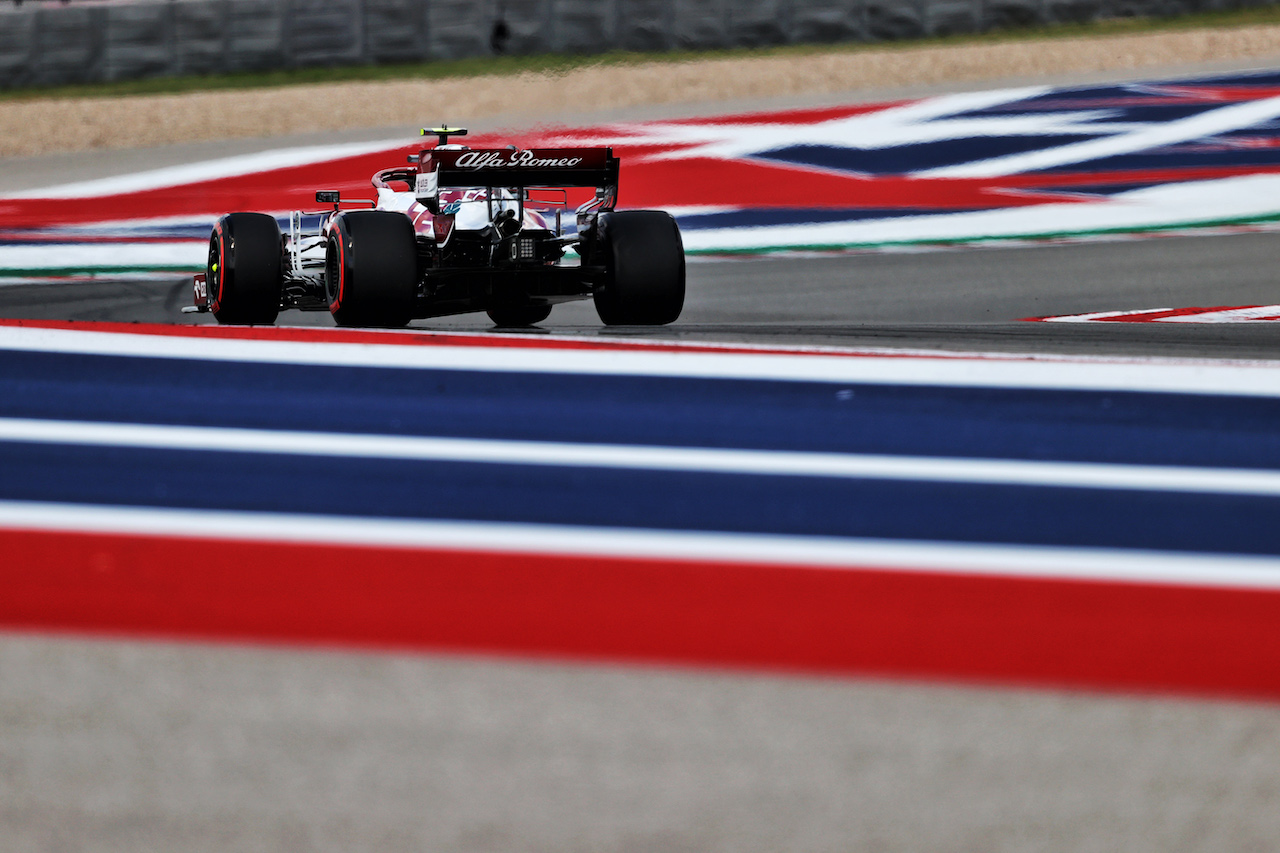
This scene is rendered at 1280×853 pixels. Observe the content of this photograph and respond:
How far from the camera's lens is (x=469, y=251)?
7.04 m

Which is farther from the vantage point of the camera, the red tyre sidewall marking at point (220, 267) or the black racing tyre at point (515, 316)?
the black racing tyre at point (515, 316)

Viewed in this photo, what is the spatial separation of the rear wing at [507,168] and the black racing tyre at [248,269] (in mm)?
899

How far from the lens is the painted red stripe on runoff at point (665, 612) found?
2805 mm

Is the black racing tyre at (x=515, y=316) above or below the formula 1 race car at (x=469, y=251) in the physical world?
below

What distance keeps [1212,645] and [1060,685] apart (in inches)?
14.7

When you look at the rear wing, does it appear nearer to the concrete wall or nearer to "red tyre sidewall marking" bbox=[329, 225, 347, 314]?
"red tyre sidewall marking" bbox=[329, 225, 347, 314]

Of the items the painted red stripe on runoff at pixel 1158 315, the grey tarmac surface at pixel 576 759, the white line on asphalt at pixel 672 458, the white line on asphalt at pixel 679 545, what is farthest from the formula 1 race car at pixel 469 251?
the grey tarmac surface at pixel 576 759

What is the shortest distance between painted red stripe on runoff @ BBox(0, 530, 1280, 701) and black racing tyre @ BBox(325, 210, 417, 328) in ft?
10.2

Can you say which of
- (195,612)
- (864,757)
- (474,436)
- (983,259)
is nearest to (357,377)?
(474,436)

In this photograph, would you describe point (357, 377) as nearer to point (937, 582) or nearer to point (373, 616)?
point (373, 616)

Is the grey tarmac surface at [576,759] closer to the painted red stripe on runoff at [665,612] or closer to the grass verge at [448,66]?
the painted red stripe on runoff at [665,612]

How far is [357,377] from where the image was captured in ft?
16.1

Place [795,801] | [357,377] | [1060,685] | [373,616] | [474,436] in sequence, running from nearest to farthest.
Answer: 1. [795,801]
2. [1060,685]
3. [373,616]
4. [474,436]
5. [357,377]

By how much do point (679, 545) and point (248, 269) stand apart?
4370 mm
